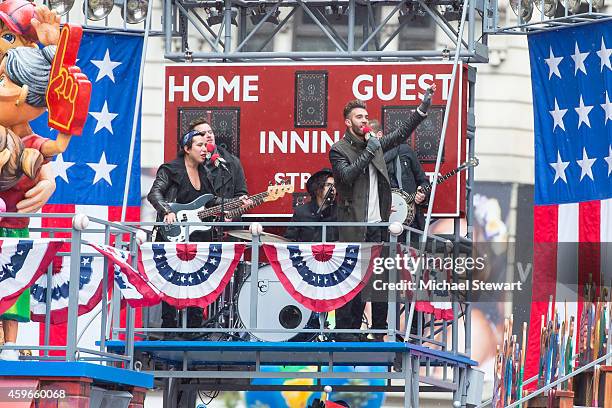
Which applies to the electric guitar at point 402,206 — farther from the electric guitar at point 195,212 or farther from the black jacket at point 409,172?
the electric guitar at point 195,212

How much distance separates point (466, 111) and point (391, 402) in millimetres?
12853

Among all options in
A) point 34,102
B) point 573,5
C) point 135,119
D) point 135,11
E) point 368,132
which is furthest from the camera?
point 135,11

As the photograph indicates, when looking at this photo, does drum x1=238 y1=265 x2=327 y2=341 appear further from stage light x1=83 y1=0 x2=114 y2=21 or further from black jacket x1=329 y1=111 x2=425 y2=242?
stage light x1=83 y1=0 x2=114 y2=21

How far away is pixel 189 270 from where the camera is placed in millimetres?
18984

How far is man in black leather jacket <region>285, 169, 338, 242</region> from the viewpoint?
19812 millimetres

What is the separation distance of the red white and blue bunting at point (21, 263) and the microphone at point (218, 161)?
3.66 metres

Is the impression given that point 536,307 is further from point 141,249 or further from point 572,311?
point 141,249

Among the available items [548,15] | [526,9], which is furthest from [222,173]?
[548,15]

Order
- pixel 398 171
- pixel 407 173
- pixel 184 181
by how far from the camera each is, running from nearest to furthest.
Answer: pixel 184 181, pixel 398 171, pixel 407 173

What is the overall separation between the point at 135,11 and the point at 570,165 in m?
5.24

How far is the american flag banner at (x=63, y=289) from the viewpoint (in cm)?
1761

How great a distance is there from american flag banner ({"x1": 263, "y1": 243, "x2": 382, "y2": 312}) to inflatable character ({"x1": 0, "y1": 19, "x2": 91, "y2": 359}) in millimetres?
2495

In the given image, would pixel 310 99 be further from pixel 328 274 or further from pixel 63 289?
pixel 63 289

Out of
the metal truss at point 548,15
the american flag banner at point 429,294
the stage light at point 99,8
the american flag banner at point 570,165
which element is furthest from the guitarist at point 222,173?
the american flag banner at point 570,165
